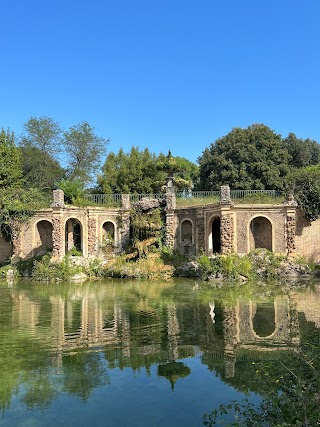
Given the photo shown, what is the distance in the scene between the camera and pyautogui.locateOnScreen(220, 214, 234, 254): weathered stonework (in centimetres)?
2641

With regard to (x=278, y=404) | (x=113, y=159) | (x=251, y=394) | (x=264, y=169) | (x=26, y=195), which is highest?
(x=113, y=159)

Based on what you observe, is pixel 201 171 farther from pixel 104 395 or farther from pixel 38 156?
pixel 104 395

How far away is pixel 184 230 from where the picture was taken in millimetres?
30875

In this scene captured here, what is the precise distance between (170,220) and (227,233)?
536 cm

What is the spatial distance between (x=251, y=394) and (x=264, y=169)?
31.8m

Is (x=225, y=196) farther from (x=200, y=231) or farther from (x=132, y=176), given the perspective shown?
(x=132, y=176)

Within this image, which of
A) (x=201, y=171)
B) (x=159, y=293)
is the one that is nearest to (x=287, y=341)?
(x=159, y=293)

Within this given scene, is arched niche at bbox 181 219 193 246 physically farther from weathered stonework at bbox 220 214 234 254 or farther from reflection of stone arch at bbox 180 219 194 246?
weathered stonework at bbox 220 214 234 254

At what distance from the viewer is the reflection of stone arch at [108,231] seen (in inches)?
1249

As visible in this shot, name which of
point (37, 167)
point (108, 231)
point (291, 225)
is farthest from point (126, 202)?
point (37, 167)

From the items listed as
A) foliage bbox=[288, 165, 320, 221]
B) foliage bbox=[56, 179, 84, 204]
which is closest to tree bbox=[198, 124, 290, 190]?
foliage bbox=[288, 165, 320, 221]

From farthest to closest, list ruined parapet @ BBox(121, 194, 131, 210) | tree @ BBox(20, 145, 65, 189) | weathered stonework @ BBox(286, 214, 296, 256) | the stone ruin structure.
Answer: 1. tree @ BBox(20, 145, 65, 189)
2. ruined parapet @ BBox(121, 194, 131, 210)
3. the stone ruin structure
4. weathered stonework @ BBox(286, 214, 296, 256)

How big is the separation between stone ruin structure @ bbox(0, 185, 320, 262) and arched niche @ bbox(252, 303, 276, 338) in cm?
1085

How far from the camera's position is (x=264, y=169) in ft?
123
